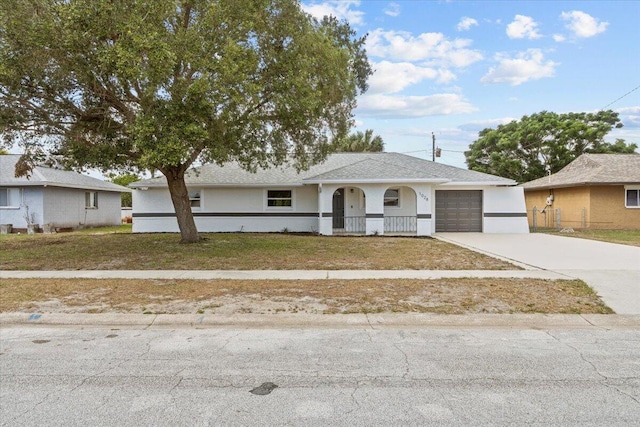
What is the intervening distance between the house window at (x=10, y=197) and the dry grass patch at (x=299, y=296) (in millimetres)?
16888

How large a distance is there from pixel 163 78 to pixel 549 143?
3681 cm

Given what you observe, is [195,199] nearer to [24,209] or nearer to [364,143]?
[24,209]

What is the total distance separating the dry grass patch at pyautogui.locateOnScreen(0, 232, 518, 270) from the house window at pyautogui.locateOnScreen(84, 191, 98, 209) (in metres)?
10.6

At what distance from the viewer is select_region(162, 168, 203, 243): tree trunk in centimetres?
1448

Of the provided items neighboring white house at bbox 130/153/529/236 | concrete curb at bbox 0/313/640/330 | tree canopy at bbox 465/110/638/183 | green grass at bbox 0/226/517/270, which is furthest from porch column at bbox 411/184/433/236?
tree canopy at bbox 465/110/638/183

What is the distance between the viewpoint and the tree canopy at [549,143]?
122ft

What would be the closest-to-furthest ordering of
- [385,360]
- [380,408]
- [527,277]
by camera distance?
[380,408]
[385,360]
[527,277]

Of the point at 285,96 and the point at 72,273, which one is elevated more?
Answer: the point at 285,96

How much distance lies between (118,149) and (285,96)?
16.9ft

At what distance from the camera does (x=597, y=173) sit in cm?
2436

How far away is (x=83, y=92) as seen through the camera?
12.3 m

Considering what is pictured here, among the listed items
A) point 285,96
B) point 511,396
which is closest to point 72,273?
point 285,96

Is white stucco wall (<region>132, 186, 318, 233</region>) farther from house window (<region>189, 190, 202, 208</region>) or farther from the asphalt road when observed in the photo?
the asphalt road

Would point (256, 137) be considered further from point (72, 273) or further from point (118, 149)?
point (72, 273)
